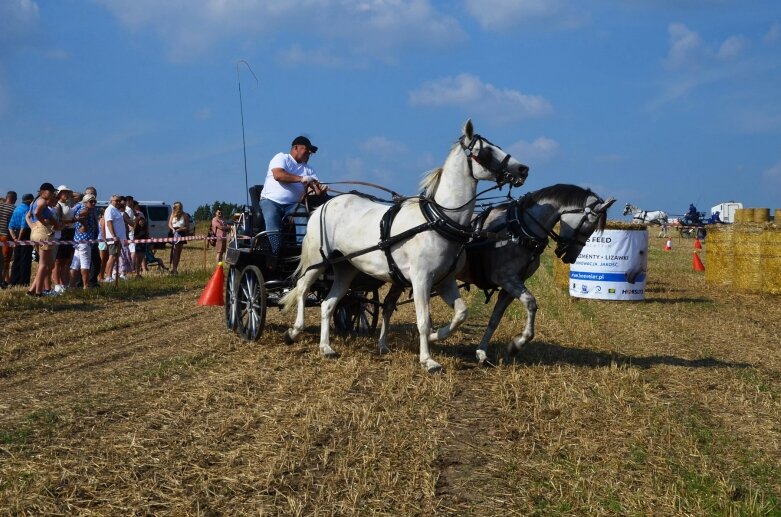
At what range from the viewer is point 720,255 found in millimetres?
19328

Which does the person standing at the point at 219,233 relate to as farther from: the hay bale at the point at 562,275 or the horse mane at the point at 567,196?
the horse mane at the point at 567,196

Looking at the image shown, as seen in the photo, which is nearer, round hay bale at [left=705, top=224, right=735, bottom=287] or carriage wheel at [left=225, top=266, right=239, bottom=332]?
carriage wheel at [left=225, top=266, right=239, bottom=332]

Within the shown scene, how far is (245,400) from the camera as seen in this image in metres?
6.73

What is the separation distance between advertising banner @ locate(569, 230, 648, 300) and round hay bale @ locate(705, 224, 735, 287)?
12.4ft

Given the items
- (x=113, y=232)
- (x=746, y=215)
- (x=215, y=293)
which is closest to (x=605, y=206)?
(x=215, y=293)

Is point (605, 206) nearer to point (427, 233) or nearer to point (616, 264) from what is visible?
point (427, 233)

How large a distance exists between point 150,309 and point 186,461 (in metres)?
9.00

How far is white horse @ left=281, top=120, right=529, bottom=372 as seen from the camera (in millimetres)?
7988

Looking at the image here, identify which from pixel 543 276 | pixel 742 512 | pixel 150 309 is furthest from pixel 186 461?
pixel 543 276

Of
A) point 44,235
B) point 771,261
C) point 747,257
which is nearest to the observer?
point 44,235

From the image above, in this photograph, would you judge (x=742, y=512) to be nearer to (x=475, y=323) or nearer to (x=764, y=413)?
(x=764, y=413)

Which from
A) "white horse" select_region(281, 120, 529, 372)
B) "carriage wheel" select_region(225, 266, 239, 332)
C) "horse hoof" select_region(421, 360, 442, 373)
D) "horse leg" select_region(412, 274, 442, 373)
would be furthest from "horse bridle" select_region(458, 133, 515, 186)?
"carriage wheel" select_region(225, 266, 239, 332)

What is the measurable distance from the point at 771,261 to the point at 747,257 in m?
0.63

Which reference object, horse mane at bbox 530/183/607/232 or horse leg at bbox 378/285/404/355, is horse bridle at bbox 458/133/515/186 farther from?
horse leg at bbox 378/285/404/355
